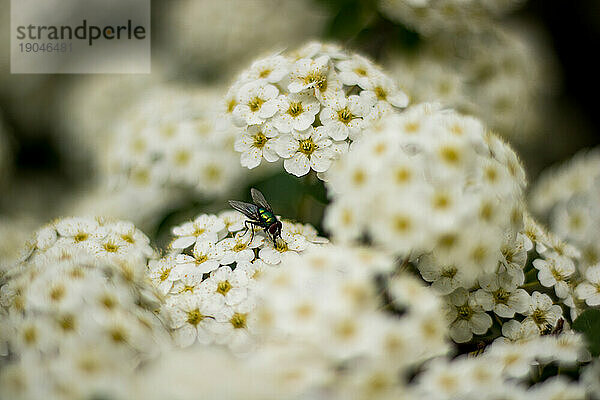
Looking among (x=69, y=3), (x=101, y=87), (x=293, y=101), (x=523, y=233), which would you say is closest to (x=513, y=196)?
(x=523, y=233)

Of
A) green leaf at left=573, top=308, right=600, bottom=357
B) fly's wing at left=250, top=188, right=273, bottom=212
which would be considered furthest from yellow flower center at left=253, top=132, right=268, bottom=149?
green leaf at left=573, top=308, right=600, bottom=357

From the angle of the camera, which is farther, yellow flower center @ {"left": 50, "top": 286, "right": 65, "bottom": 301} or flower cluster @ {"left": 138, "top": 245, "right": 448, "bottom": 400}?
yellow flower center @ {"left": 50, "top": 286, "right": 65, "bottom": 301}

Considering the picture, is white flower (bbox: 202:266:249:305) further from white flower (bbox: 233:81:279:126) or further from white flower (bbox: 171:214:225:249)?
white flower (bbox: 233:81:279:126)

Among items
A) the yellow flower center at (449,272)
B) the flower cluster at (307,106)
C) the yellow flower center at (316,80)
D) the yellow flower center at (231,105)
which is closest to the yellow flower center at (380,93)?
the flower cluster at (307,106)

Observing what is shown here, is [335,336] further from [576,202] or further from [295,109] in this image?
[576,202]

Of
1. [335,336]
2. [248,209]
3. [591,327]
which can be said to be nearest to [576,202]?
[591,327]

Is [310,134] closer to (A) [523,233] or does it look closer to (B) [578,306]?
(A) [523,233]
